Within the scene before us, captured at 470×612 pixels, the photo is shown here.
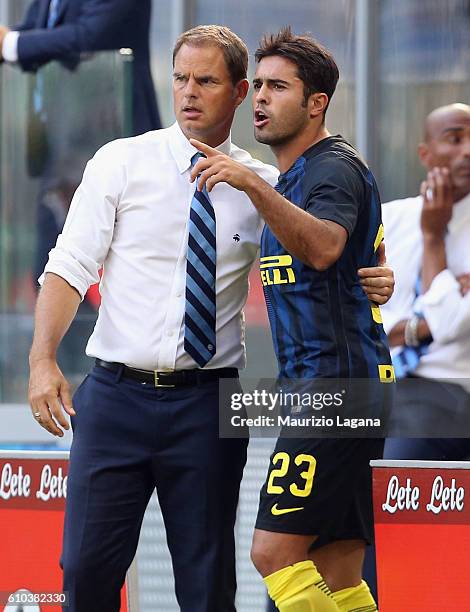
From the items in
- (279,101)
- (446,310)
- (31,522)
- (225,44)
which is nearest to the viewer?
(279,101)

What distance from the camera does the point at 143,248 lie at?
388 cm

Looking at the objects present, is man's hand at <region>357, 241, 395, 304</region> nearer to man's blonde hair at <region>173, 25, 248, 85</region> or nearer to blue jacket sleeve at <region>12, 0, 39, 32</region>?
man's blonde hair at <region>173, 25, 248, 85</region>

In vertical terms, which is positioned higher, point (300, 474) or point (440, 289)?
point (440, 289)

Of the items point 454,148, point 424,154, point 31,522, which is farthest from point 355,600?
point 424,154

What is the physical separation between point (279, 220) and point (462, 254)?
176cm

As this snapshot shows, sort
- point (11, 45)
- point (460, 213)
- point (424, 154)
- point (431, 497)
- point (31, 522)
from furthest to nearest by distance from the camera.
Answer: point (11, 45) < point (424, 154) < point (460, 213) < point (31, 522) < point (431, 497)

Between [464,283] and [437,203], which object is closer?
[464,283]

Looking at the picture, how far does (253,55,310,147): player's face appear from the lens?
379 centimetres

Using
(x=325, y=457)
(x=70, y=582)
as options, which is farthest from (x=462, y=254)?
(x=70, y=582)

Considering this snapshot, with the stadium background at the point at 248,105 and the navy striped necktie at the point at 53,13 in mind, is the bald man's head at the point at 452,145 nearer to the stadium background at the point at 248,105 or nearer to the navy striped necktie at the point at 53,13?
the stadium background at the point at 248,105

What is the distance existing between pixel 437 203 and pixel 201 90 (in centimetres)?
162

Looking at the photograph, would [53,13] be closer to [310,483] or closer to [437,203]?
[437,203]

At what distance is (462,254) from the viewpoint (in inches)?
202

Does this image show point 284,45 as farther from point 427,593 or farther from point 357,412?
point 427,593
